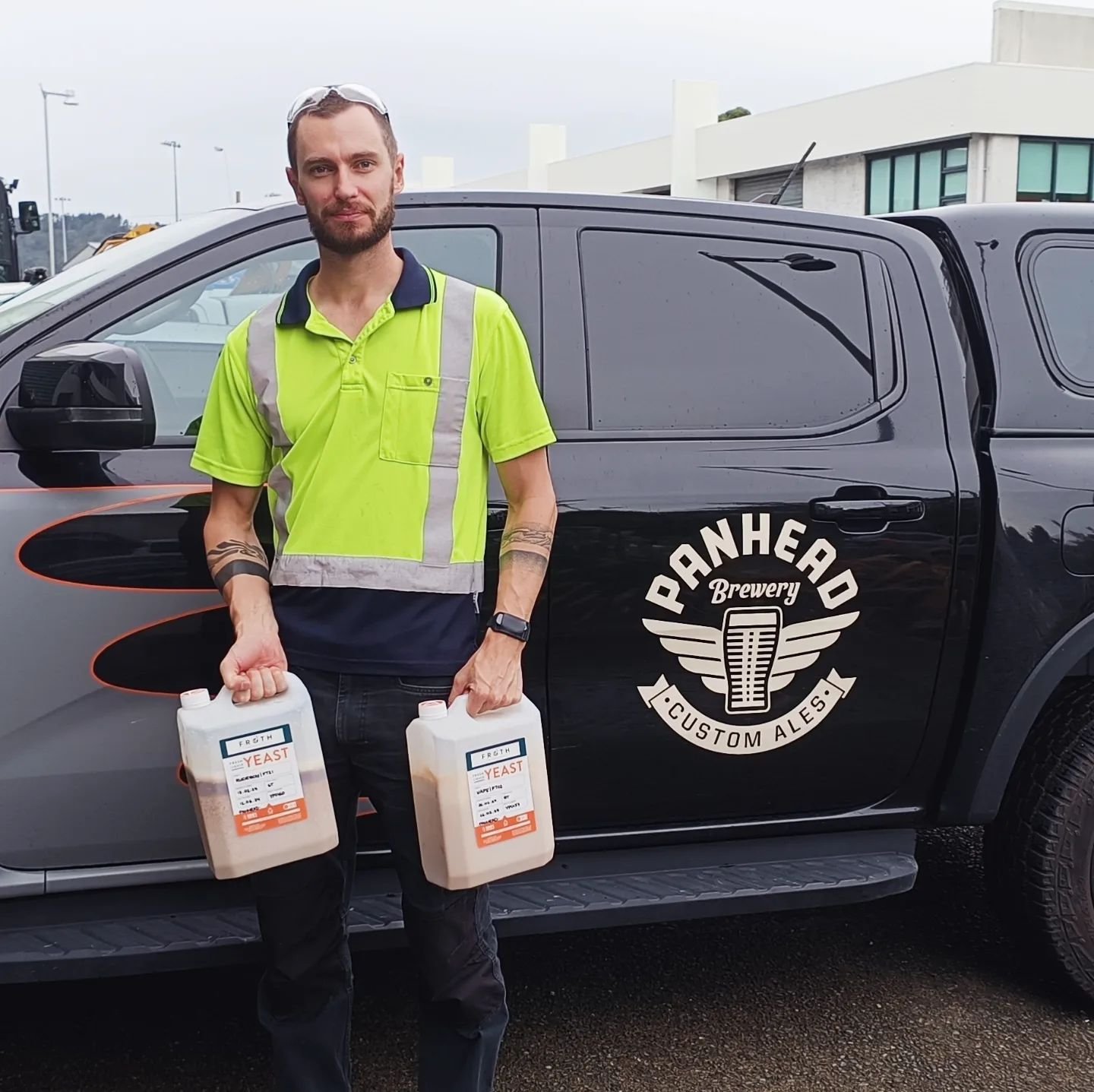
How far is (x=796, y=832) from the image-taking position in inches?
115

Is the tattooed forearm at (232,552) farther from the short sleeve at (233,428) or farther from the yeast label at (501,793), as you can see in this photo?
the yeast label at (501,793)

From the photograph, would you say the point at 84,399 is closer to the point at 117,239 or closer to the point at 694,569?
the point at 694,569

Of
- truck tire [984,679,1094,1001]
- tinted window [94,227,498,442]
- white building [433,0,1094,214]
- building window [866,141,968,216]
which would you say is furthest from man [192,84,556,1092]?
building window [866,141,968,216]

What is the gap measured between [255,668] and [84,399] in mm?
580

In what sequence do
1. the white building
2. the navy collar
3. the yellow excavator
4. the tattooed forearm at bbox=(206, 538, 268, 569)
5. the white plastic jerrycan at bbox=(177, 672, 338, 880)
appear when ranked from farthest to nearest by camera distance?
the white building
the yellow excavator
the tattooed forearm at bbox=(206, 538, 268, 569)
the navy collar
the white plastic jerrycan at bbox=(177, 672, 338, 880)

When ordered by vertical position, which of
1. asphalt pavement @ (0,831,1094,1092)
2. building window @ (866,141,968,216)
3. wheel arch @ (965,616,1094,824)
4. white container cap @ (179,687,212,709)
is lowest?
asphalt pavement @ (0,831,1094,1092)

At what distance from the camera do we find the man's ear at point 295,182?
210 centimetres

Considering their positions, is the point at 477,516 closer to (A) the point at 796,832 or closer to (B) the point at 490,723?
(B) the point at 490,723

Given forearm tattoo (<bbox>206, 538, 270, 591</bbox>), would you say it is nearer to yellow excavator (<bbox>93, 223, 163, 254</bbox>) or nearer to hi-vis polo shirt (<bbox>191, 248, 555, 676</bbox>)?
hi-vis polo shirt (<bbox>191, 248, 555, 676</bbox>)

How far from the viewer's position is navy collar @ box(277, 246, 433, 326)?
2.12m

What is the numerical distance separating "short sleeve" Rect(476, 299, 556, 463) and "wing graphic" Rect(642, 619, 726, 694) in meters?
0.65

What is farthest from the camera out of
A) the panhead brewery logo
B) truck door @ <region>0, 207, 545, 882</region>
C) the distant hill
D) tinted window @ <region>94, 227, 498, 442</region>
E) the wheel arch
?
the distant hill

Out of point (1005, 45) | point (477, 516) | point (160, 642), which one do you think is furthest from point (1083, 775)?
point (1005, 45)

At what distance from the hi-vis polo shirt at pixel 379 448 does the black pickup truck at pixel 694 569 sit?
29 cm
